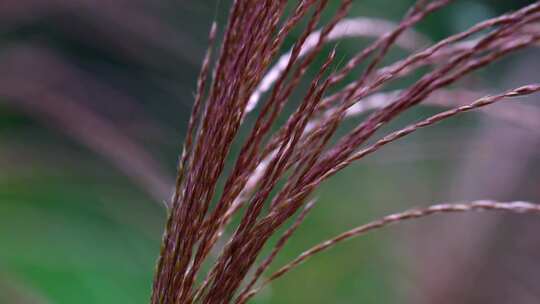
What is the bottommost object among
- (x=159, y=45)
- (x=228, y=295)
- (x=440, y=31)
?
(x=228, y=295)

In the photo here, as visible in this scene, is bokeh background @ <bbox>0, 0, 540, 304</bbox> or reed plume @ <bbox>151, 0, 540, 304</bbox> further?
bokeh background @ <bbox>0, 0, 540, 304</bbox>

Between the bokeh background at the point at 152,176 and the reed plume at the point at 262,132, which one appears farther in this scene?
the bokeh background at the point at 152,176

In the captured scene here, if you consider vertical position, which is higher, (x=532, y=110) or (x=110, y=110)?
(x=110, y=110)

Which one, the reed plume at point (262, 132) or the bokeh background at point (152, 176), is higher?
the bokeh background at point (152, 176)

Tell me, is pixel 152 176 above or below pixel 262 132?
above

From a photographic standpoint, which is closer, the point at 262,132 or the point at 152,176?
the point at 262,132

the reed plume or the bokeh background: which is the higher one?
the bokeh background

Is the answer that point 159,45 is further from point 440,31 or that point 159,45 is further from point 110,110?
point 440,31

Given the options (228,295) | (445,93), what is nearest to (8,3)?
(445,93)
